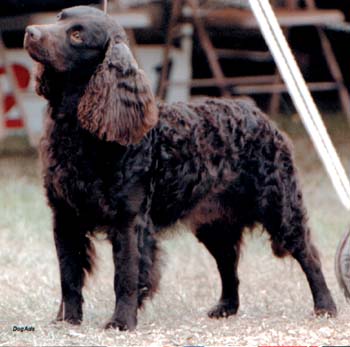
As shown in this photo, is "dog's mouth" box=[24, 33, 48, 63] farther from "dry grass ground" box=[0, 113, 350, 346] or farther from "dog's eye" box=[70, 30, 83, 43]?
"dry grass ground" box=[0, 113, 350, 346]

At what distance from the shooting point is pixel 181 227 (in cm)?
520

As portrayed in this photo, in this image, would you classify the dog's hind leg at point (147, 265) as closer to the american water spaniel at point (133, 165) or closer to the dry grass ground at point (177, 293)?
the american water spaniel at point (133, 165)

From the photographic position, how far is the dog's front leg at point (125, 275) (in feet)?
15.3

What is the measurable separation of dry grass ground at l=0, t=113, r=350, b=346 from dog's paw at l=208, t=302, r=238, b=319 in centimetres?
4

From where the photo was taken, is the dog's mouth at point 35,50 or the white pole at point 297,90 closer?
the dog's mouth at point 35,50

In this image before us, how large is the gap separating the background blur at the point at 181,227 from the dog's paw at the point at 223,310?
5 cm

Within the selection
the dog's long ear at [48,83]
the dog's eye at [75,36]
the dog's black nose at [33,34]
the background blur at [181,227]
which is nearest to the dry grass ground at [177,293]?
the background blur at [181,227]

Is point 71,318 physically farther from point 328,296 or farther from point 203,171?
point 328,296

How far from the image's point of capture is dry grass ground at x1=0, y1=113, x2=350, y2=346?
4547 millimetres

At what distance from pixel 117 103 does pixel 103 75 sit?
134 millimetres

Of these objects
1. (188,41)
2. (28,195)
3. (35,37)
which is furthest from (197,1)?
(35,37)

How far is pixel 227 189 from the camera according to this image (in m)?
5.12

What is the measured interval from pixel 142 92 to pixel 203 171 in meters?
0.59

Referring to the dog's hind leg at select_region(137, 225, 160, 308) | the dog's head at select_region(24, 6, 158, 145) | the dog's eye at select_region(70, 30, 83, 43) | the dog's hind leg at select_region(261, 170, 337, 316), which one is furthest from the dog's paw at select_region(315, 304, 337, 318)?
the dog's eye at select_region(70, 30, 83, 43)
